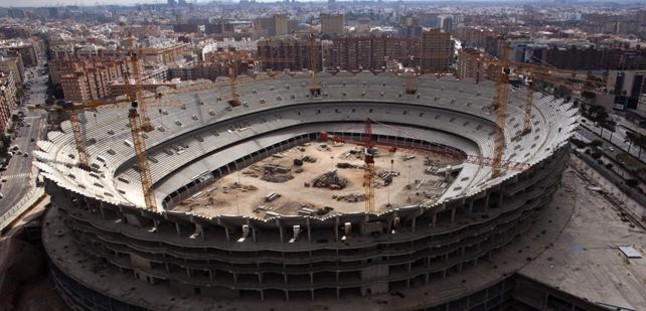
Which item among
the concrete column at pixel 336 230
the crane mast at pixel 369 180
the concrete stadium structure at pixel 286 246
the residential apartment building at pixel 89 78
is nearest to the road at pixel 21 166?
the residential apartment building at pixel 89 78

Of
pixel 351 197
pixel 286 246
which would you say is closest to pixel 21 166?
pixel 351 197

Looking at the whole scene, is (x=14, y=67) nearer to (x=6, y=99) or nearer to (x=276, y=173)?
(x=6, y=99)

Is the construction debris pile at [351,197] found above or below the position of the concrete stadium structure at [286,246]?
below

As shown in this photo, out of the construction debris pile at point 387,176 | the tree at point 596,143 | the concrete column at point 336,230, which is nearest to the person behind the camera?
the concrete column at point 336,230

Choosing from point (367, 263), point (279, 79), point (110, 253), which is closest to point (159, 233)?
point (110, 253)

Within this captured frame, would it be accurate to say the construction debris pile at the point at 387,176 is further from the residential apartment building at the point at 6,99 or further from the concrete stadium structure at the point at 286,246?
the residential apartment building at the point at 6,99

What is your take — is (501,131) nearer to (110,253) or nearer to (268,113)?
(268,113)

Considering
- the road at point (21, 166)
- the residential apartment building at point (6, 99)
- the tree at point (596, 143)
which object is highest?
the residential apartment building at point (6, 99)
